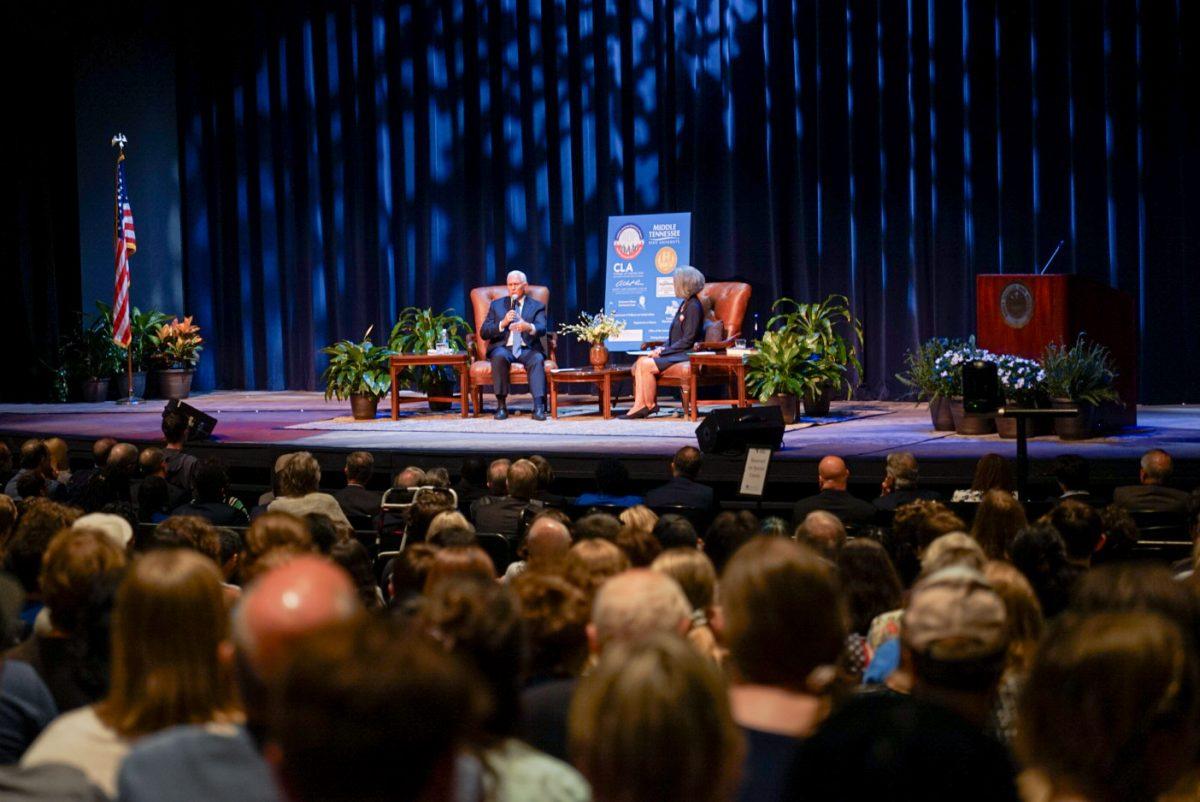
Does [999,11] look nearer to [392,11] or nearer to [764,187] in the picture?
[764,187]

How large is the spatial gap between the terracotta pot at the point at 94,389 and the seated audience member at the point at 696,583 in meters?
11.5

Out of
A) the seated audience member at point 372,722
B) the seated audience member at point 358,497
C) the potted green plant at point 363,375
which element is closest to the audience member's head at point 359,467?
the seated audience member at point 358,497

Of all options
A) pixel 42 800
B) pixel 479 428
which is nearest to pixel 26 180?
pixel 479 428

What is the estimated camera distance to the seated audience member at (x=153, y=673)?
188cm

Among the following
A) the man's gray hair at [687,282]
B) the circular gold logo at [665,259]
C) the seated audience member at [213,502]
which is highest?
the circular gold logo at [665,259]

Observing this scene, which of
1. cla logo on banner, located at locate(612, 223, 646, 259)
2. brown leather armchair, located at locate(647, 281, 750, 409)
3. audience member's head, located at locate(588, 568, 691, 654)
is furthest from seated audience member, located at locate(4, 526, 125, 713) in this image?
cla logo on banner, located at locate(612, 223, 646, 259)

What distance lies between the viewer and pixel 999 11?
10305 mm

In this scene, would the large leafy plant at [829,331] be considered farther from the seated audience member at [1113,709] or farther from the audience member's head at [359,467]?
the seated audience member at [1113,709]

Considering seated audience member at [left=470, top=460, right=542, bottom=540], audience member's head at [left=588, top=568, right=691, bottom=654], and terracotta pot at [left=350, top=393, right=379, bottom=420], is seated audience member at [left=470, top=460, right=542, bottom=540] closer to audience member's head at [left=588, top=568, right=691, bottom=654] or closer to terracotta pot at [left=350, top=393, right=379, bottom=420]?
audience member's head at [left=588, top=568, right=691, bottom=654]

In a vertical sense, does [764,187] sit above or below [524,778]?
above

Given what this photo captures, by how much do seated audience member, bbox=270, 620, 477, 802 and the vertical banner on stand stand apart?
9942 mm

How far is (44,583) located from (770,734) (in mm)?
1487

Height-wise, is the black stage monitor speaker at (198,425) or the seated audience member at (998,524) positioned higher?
the black stage monitor speaker at (198,425)

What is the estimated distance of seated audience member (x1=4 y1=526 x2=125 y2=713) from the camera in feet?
8.25
